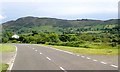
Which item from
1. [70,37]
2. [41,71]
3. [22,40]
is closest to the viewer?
[41,71]

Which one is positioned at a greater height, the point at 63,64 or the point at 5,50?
the point at 63,64

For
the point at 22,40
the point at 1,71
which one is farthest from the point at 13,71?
the point at 22,40

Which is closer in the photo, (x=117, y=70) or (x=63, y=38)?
(x=117, y=70)

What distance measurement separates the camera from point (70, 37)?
12081 centimetres

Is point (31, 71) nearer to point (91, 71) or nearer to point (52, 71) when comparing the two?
point (52, 71)

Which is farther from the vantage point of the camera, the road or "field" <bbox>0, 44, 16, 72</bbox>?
"field" <bbox>0, 44, 16, 72</bbox>

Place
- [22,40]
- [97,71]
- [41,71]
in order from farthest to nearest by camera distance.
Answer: [22,40], [41,71], [97,71]

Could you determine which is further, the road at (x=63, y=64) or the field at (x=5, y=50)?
the field at (x=5, y=50)

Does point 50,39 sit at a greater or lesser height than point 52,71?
lesser

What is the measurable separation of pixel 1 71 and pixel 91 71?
5.23 m

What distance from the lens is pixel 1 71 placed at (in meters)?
19.0

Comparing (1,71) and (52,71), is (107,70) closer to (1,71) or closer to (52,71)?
(52,71)

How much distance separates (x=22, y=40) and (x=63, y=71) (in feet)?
414

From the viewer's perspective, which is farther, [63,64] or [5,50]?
[5,50]
